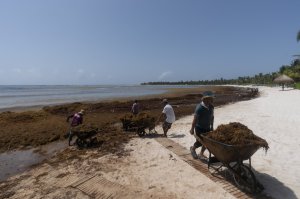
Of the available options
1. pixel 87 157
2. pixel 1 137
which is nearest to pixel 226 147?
pixel 87 157

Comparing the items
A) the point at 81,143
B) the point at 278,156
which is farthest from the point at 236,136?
the point at 81,143

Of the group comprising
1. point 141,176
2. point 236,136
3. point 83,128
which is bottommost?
point 141,176

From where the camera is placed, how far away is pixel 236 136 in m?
6.41

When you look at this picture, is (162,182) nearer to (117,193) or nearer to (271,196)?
(117,193)

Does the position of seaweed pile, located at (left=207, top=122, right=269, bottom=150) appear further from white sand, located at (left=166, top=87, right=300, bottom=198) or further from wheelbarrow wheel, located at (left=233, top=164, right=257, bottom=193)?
white sand, located at (left=166, top=87, right=300, bottom=198)

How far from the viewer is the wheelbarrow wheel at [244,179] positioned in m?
6.08

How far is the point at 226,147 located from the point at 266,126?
7.97m

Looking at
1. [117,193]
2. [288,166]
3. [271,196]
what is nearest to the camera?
[271,196]

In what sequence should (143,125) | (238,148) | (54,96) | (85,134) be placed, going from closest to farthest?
(238,148), (85,134), (143,125), (54,96)

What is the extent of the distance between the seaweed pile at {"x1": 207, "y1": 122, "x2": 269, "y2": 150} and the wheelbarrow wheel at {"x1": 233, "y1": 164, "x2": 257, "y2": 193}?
2.01 feet

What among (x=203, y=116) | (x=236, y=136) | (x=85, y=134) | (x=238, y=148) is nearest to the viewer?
(x=238, y=148)

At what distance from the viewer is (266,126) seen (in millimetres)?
13188

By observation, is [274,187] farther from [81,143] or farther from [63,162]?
[81,143]

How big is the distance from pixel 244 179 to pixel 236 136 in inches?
38.7
